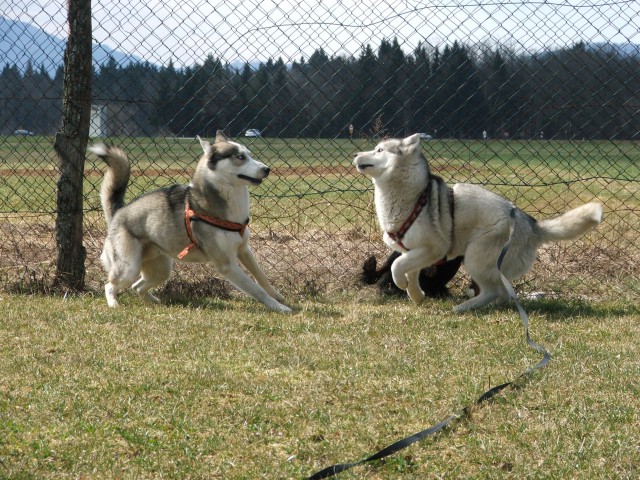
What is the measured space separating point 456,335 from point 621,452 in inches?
78.0

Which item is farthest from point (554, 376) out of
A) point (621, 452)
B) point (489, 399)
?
point (621, 452)

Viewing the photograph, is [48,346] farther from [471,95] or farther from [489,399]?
[471,95]

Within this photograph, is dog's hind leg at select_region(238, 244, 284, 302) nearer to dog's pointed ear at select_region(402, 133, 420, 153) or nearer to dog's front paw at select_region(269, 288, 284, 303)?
dog's front paw at select_region(269, 288, 284, 303)

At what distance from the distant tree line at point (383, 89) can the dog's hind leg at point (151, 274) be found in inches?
52.8

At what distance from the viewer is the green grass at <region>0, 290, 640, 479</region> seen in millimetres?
3117

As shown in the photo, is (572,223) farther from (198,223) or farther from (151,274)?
(151,274)

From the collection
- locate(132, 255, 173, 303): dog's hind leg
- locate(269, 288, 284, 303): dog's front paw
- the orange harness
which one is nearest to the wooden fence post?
locate(132, 255, 173, 303): dog's hind leg

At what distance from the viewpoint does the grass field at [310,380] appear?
10.3 feet

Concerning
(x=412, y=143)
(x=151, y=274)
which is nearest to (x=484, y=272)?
(x=412, y=143)

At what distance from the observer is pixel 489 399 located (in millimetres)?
3750

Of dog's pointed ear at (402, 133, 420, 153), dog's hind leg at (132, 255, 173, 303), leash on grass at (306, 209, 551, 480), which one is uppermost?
dog's pointed ear at (402, 133, 420, 153)

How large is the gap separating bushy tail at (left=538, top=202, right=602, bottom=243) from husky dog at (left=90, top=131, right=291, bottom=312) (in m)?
1.87

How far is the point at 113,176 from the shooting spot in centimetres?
621

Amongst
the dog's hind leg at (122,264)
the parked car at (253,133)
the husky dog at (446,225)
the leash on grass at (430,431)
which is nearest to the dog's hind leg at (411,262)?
the husky dog at (446,225)
